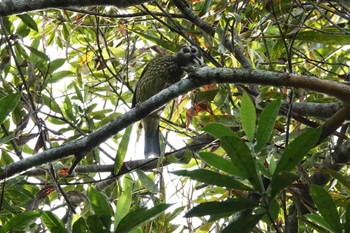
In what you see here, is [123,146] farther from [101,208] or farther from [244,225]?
[244,225]

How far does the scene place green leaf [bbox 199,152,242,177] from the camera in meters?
1.32

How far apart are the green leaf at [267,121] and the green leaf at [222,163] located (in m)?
0.10

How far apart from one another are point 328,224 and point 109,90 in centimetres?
214

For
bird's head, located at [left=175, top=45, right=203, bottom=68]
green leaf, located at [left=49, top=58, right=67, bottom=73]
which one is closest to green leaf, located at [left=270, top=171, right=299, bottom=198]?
bird's head, located at [left=175, top=45, right=203, bottom=68]

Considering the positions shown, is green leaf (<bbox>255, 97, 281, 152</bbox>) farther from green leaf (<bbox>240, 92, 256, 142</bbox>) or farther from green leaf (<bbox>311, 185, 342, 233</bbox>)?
green leaf (<bbox>311, 185, 342, 233</bbox>)

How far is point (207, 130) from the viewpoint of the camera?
1393mm

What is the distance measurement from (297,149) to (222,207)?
0.20m

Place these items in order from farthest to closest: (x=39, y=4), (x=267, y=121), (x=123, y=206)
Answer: (x=39, y=4)
(x=123, y=206)
(x=267, y=121)

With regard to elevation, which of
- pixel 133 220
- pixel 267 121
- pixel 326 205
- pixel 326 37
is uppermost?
pixel 326 37

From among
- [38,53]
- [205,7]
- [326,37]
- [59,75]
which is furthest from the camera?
[59,75]

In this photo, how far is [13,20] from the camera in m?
3.18

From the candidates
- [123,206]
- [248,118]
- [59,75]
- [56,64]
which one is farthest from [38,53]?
[248,118]

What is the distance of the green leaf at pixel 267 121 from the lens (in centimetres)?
138

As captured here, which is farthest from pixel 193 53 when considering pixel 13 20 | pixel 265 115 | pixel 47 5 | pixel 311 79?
pixel 265 115
